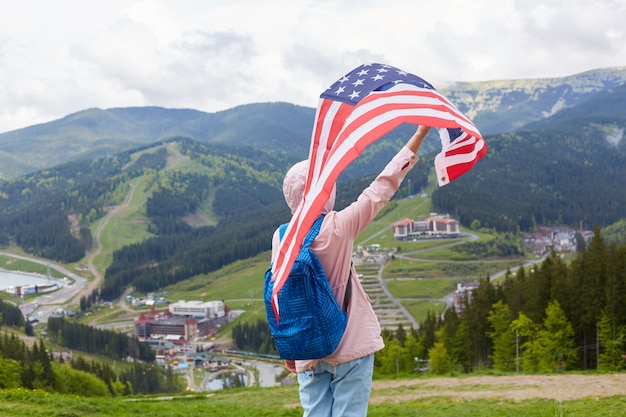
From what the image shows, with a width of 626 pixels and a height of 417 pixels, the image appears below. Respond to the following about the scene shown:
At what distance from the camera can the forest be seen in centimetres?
4103

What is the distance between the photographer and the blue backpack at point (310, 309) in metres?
5.15

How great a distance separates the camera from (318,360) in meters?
5.45

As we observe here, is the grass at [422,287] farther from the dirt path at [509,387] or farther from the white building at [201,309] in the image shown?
the dirt path at [509,387]

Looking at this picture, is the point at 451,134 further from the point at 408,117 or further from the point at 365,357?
the point at 365,357

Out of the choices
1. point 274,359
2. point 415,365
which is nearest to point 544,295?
point 415,365

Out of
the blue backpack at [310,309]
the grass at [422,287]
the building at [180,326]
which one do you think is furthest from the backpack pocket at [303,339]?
the building at [180,326]

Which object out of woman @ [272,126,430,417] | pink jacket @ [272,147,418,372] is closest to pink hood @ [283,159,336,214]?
woman @ [272,126,430,417]

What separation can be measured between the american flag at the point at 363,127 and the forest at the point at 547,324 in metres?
33.9

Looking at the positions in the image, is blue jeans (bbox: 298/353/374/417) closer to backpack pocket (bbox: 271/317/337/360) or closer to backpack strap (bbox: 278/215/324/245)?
backpack pocket (bbox: 271/317/337/360)

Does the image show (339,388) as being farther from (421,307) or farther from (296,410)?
(421,307)

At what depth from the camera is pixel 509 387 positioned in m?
21.2

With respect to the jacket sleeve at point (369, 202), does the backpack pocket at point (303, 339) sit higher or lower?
lower

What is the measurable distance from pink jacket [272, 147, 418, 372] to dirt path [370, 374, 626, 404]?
1394cm

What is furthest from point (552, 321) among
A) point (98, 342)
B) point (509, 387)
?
point (98, 342)
